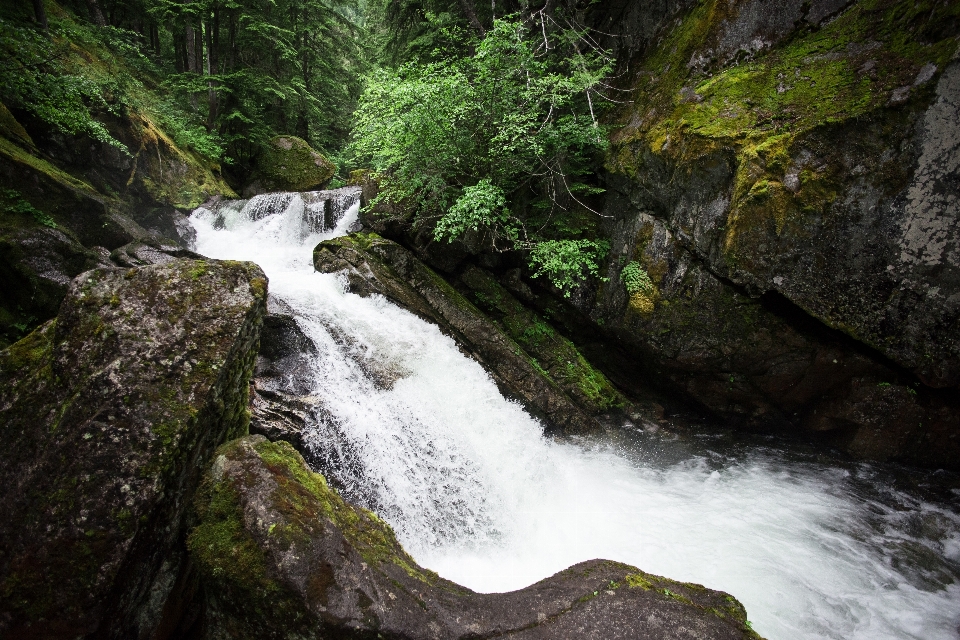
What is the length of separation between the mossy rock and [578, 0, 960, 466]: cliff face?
39.7 ft

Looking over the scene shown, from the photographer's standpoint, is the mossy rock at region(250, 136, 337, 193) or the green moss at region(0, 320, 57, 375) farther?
the mossy rock at region(250, 136, 337, 193)

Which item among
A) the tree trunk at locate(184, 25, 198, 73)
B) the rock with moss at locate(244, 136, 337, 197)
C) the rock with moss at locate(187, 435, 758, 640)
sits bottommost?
the rock with moss at locate(187, 435, 758, 640)

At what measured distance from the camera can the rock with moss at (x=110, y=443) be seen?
224 centimetres

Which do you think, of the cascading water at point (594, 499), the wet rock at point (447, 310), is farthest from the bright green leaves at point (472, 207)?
the cascading water at point (594, 499)

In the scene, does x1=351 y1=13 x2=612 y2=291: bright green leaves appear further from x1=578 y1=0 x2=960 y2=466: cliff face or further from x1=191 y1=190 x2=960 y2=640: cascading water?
x1=191 y1=190 x2=960 y2=640: cascading water

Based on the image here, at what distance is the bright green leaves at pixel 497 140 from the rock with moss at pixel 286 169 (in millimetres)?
7820

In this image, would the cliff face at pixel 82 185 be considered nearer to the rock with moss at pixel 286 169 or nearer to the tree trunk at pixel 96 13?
the tree trunk at pixel 96 13

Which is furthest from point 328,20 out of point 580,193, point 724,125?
point 724,125

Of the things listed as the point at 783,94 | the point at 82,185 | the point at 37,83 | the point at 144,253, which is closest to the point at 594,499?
the point at 783,94

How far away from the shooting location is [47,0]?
11.5 meters

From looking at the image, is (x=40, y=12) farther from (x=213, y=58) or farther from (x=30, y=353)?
(x=30, y=353)

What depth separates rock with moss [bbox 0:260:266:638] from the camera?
2.24m

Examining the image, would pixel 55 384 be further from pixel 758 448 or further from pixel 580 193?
pixel 758 448

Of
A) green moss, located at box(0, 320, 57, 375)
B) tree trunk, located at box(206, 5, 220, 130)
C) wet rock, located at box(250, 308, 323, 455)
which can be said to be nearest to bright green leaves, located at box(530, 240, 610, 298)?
wet rock, located at box(250, 308, 323, 455)
